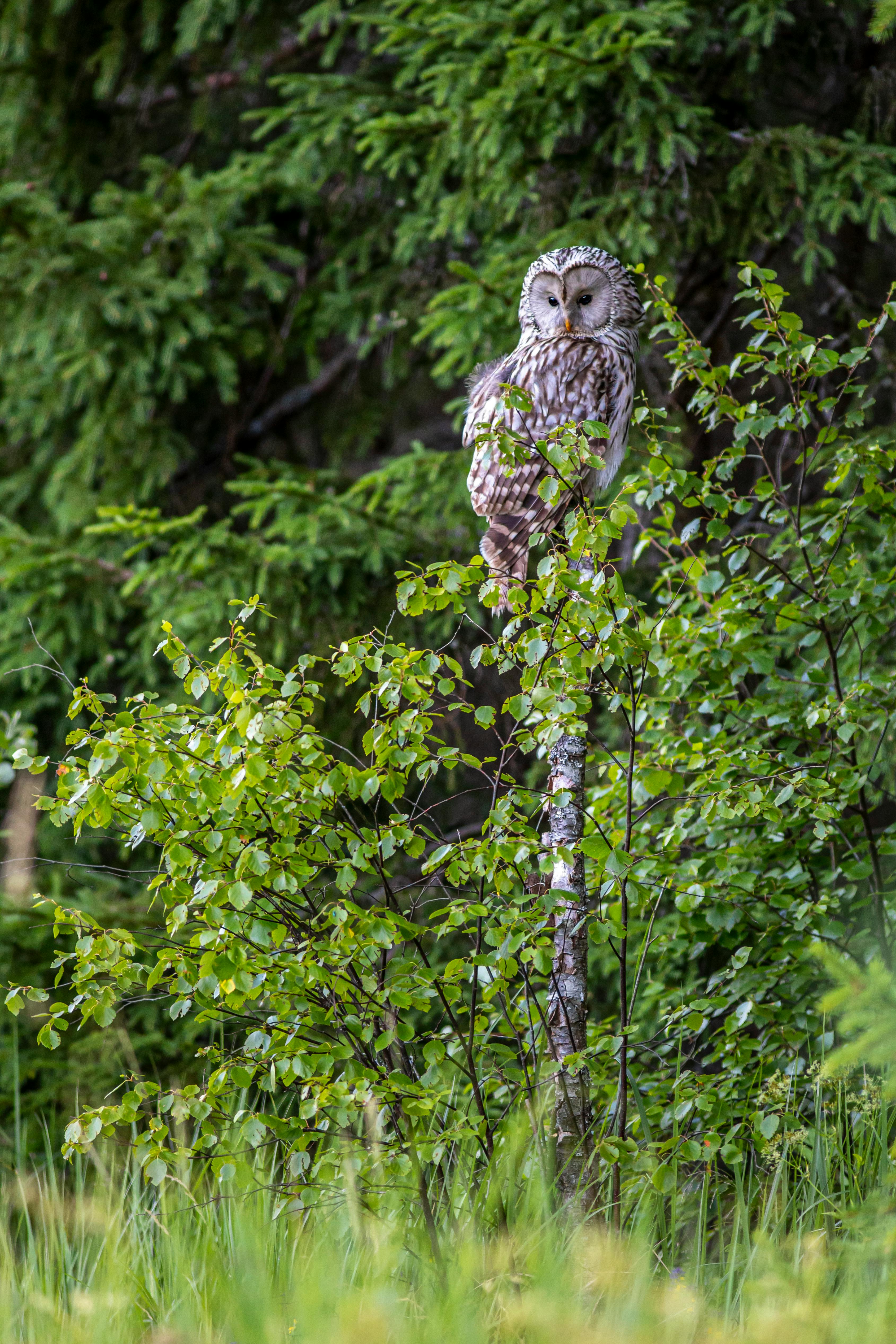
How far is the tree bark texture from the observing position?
3072mm

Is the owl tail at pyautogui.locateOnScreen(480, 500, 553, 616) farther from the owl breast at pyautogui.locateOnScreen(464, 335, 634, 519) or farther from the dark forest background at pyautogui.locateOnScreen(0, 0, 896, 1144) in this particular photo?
the dark forest background at pyautogui.locateOnScreen(0, 0, 896, 1144)

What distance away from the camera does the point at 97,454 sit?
645 cm

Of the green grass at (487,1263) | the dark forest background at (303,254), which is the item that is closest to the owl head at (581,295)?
the dark forest background at (303,254)

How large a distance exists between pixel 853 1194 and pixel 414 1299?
1.18 metres

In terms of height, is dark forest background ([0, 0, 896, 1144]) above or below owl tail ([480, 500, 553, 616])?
above

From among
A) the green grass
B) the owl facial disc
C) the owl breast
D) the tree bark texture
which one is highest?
the owl facial disc

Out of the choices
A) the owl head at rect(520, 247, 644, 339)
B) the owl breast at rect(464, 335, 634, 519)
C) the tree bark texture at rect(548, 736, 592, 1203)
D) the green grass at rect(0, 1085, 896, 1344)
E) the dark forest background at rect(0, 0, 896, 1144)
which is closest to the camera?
the green grass at rect(0, 1085, 896, 1344)

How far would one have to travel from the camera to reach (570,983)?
10.6 feet

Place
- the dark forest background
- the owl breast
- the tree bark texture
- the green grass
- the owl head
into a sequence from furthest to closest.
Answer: the dark forest background → the owl head → the owl breast → the tree bark texture → the green grass

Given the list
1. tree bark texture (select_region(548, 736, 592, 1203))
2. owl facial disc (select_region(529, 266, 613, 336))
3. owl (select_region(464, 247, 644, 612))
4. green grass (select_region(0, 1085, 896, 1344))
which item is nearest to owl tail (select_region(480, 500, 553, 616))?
owl (select_region(464, 247, 644, 612))

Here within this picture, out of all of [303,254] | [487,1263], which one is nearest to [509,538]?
[487,1263]

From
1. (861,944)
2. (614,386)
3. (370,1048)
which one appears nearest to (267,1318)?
(370,1048)

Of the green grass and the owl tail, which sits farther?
the owl tail

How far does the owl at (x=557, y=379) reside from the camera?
12.5 feet
